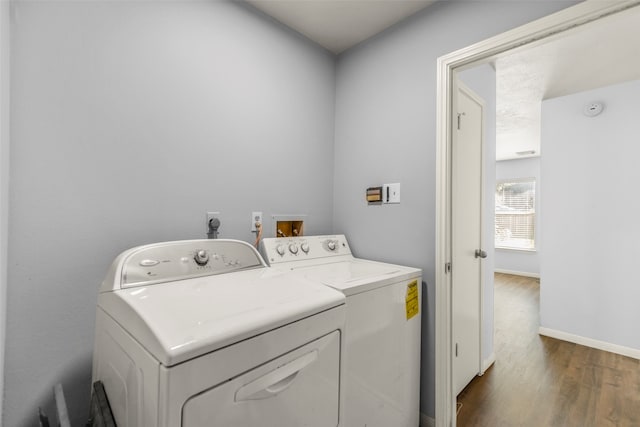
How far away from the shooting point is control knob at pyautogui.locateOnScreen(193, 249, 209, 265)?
1.21m

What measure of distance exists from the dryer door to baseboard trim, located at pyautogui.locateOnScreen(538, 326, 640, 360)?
10.1 ft

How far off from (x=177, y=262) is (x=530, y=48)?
185cm

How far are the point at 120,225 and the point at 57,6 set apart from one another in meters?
0.89

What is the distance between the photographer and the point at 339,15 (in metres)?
1.75

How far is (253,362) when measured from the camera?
717 mm

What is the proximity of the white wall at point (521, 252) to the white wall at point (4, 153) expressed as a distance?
6.51 meters

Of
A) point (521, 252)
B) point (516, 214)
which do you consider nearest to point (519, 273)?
point (521, 252)

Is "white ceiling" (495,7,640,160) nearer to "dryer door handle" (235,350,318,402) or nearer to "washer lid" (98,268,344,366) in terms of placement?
"washer lid" (98,268,344,366)

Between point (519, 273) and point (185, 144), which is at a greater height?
point (185, 144)

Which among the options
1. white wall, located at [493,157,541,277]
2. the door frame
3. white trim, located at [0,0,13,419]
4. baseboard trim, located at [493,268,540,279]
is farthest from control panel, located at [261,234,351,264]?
baseboard trim, located at [493,268,540,279]

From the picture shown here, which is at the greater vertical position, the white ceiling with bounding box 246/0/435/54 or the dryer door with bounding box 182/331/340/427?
the white ceiling with bounding box 246/0/435/54

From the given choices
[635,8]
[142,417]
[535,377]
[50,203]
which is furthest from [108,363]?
[535,377]

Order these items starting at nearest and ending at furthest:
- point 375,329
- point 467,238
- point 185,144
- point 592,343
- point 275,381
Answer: point 275,381 < point 375,329 < point 185,144 < point 467,238 < point 592,343

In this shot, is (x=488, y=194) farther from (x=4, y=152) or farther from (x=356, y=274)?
(x=4, y=152)
